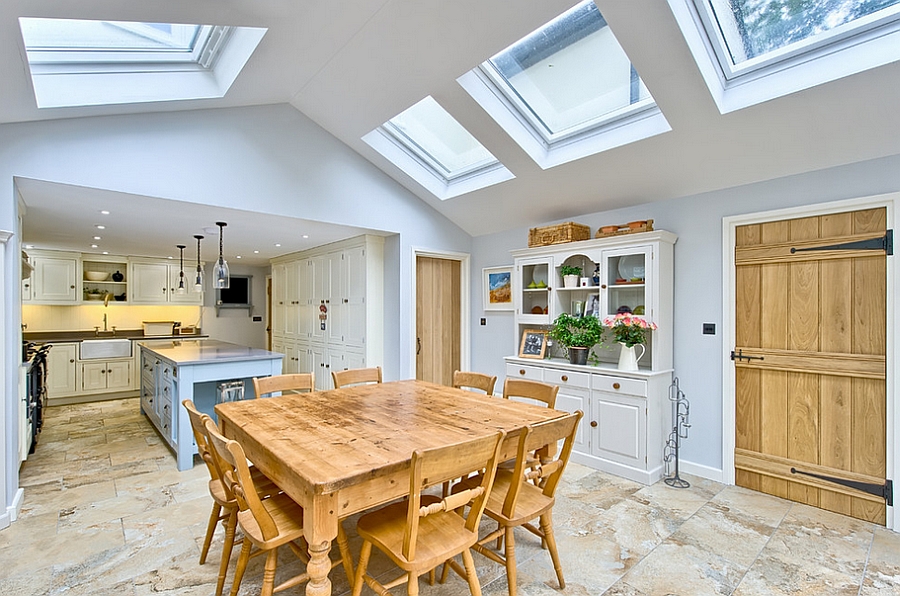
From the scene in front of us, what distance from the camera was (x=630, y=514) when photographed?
286 centimetres

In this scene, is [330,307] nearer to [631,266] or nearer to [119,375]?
[119,375]

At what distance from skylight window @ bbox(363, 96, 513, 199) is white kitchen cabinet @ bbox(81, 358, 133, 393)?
5405mm

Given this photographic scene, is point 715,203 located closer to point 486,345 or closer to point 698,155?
point 698,155

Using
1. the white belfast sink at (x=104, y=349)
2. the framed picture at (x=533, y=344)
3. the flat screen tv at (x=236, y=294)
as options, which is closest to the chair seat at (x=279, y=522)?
the framed picture at (x=533, y=344)

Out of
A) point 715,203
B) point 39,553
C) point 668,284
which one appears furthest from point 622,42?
point 39,553

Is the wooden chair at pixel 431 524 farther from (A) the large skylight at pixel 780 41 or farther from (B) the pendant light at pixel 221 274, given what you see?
(B) the pendant light at pixel 221 274

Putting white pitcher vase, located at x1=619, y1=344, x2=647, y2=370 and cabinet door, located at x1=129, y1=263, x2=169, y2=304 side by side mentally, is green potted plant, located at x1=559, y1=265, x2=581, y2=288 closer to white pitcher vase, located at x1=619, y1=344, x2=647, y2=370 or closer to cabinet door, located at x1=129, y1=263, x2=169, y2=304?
white pitcher vase, located at x1=619, y1=344, x2=647, y2=370

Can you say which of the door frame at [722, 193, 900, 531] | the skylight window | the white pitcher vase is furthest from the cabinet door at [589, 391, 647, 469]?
the skylight window

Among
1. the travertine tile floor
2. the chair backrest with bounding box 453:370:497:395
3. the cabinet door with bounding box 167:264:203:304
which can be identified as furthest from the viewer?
the cabinet door with bounding box 167:264:203:304

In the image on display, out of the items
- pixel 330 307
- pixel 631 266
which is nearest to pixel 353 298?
pixel 330 307

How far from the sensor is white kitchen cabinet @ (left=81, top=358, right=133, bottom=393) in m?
6.27

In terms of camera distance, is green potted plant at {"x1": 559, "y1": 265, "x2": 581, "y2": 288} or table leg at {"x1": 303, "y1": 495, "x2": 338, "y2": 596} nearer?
table leg at {"x1": 303, "y1": 495, "x2": 338, "y2": 596}

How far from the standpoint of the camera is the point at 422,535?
1721mm

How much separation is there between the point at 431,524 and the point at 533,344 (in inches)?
111
